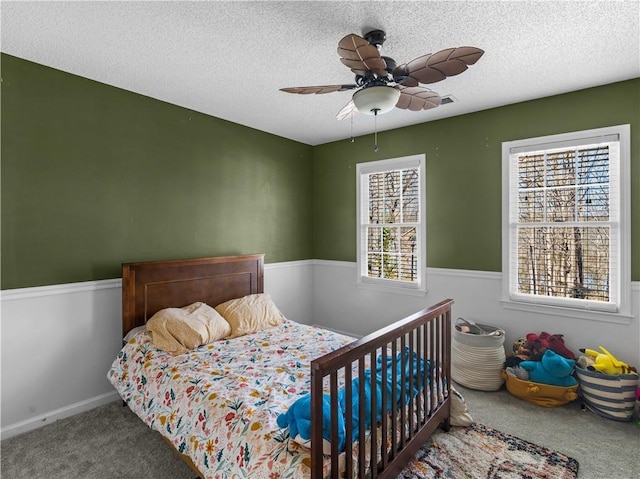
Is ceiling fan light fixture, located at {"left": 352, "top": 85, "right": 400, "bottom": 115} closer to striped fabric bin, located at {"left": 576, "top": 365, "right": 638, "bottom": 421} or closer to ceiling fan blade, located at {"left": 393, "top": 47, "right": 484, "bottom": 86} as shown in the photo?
ceiling fan blade, located at {"left": 393, "top": 47, "right": 484, "bottom": 86}

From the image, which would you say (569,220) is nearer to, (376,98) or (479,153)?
(479,153)

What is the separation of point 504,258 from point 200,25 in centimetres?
300

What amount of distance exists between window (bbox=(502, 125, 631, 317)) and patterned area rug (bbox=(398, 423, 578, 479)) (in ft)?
4.27

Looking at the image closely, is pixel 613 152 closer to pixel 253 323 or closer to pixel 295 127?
pixel 295 127

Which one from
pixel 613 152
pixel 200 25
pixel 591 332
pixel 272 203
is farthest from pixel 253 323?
pixel 613 152

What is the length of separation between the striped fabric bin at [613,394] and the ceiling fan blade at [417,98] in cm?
229

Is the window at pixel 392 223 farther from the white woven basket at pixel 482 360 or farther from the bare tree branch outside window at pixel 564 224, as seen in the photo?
the bare tree branch outside window at pixel 564 224

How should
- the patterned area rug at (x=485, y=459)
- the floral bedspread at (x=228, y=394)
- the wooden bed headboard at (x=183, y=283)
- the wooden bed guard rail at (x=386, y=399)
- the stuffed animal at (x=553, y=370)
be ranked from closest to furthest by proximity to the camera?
the wooden bed guard rail at (x=386, y=399)
the floral bedspread at (x=228, y=394)
the patterned area rug at (x=485, y=459)
the stuffed animal at (x=553, y=370)
the wooden bed headboard at (x=183, y=283)

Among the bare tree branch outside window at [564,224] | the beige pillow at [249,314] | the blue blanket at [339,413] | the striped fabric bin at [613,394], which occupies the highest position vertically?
the bare tree branch outside window at [564,224]

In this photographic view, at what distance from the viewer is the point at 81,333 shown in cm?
269

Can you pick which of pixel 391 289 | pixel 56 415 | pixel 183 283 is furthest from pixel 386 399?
pixel 56 415

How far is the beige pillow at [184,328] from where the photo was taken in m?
2.55

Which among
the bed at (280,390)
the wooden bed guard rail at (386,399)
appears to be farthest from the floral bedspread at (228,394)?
the wooden bed guard rail at (386,399)

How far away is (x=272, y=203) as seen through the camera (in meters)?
4.20
